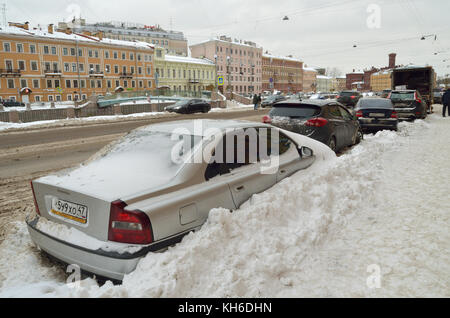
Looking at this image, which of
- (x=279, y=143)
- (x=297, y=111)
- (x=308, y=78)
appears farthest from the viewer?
(x=308, y=78)

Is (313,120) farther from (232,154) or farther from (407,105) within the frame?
(407,105)

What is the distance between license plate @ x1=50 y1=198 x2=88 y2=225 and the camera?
9.37ft

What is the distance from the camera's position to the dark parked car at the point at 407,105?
16984 mm

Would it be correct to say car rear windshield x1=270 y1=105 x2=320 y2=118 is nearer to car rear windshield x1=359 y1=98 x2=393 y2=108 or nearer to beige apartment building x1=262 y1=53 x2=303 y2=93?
car rear windshield x1=359 y1=98 x2=393 y2=108

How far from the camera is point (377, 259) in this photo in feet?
11.5

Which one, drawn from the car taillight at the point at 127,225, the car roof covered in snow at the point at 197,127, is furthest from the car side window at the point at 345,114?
the car taillight at the point at 127,225

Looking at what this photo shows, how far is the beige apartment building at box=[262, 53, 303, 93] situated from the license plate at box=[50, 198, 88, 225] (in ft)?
388

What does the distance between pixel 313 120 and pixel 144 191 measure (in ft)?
20.7

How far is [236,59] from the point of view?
106m

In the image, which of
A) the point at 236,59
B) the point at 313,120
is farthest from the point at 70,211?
the point at 236,59

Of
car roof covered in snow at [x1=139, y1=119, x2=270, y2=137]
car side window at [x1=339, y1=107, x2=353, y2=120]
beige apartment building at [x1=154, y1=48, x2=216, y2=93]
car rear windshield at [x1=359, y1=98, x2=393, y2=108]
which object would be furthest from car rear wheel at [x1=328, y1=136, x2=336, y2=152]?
beige apartment building at [x1=154, y1=48, x2=216, y2=93]

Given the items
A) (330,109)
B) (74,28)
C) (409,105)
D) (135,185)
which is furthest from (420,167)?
(74,28)

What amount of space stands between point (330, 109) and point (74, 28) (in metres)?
104

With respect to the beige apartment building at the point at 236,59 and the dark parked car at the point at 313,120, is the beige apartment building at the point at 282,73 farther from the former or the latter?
the dark parked car at the point at 313,120
